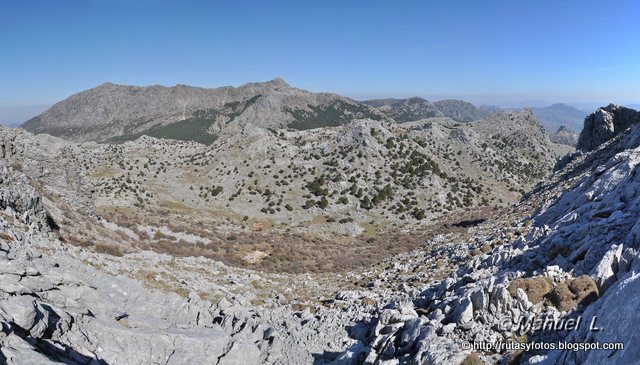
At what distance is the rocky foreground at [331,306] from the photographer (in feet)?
40.4

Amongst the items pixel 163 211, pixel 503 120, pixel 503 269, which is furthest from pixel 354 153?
pixel 503 120

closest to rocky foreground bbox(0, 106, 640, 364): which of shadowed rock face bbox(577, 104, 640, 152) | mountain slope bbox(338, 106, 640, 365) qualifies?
mountain slope bbox(338, 106, 640, 365)

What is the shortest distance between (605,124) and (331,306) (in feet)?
242

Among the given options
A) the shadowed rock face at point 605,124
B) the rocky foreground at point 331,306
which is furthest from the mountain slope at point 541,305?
the shadowed rock face at point 605,124

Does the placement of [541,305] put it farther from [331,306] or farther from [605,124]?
[605,124]

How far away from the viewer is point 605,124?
72375 mm

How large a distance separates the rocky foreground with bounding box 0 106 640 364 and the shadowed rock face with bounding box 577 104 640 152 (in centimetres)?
5271

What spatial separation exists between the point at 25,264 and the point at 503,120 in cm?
20619

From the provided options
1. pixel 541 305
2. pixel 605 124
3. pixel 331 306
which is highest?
pixel 605 124

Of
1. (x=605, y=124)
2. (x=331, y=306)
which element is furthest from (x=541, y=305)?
(x=605, y=124)

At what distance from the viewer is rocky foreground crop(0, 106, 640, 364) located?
12.3m

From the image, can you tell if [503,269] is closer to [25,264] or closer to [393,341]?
[393,341]

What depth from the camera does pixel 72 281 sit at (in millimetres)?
17188

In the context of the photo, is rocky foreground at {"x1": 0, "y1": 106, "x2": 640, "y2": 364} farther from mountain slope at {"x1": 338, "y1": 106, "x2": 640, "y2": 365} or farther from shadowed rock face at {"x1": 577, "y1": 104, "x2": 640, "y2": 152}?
shadowed rock face at {"x1": 577, "y1": 104, "x2": 640, "y2": 152}
